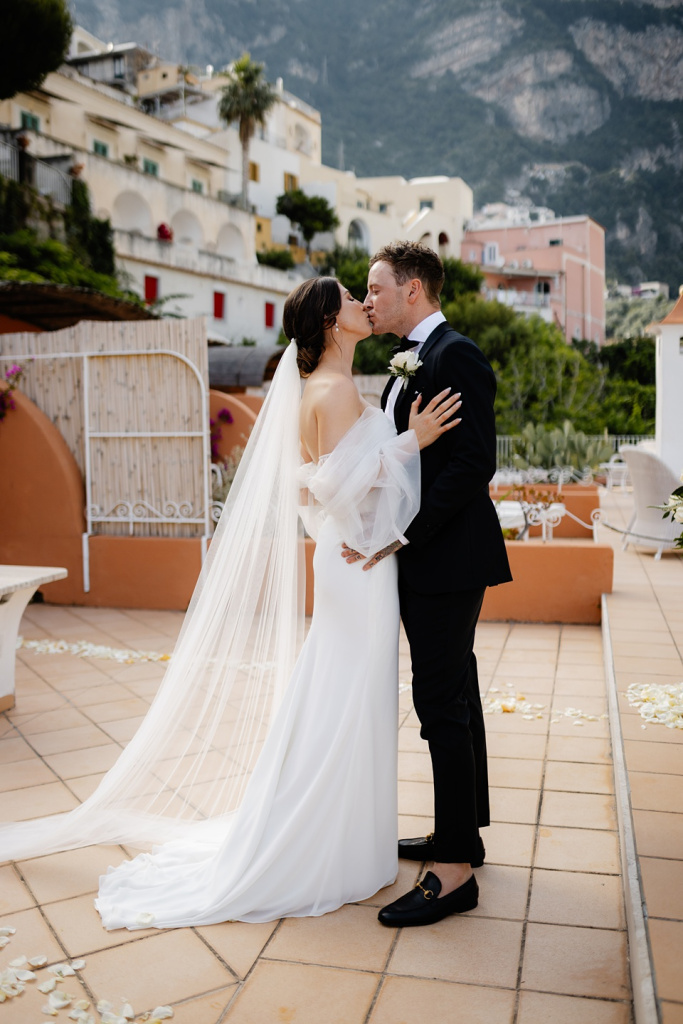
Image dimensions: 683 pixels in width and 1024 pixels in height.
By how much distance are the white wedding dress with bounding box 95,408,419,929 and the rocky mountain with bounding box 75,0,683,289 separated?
80.8 meters

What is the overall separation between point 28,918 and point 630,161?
92640 mm

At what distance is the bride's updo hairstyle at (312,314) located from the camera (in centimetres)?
269

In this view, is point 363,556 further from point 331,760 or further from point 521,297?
point 521,297

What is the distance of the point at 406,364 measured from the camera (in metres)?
2.63

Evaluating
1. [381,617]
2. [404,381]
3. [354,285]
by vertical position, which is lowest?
[381,617]

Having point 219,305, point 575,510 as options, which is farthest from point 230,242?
point 575,510

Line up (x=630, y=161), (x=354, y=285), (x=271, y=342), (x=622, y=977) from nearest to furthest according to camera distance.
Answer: (x=622, y=977)
(x=271, y=342)
(x=354, y=285)
(x=630, y=161)

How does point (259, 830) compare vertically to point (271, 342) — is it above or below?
below

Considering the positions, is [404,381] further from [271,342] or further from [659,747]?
[271,342]

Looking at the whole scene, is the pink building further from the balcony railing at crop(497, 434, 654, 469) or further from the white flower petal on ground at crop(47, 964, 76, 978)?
the white flower petal on ground at crop(47, 964, 76, 978)

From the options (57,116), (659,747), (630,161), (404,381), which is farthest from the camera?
(630,161)

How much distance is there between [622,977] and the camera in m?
2.24

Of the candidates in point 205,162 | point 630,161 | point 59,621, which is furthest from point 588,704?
point 630,161

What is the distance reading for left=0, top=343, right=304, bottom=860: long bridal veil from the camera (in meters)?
2.97
